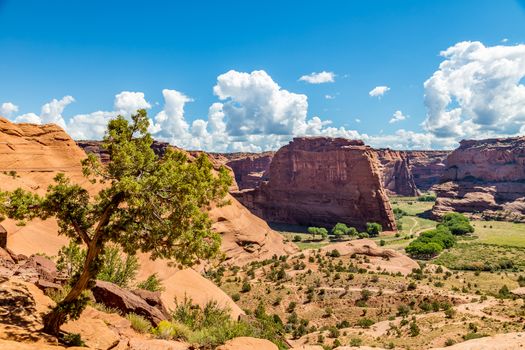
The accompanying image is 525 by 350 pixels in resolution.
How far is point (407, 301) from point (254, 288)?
61.2 ft

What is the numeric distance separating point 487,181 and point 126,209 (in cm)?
17403

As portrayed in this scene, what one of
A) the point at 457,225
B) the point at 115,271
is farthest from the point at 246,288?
the point at 457,225

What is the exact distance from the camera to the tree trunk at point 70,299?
1175 centimetres

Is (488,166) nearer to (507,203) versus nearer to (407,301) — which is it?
(507,203)

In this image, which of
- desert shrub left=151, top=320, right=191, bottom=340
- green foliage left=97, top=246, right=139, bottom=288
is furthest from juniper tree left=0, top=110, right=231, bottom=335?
green foliage left=97, top=246, right=139, bottom=288

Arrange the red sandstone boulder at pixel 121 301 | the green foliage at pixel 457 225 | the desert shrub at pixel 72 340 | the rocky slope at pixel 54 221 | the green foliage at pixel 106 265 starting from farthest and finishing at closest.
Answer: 1. the green foliage at pixel 457 225
2. the rocky slope at pixel 54 221
3. the green foliage at pixel 106 265
4. the red sandstone boulder at pixel 121 301
5. the desert shrub at pixel 72 340

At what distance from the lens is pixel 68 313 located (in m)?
11.9

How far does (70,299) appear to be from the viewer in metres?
12.0

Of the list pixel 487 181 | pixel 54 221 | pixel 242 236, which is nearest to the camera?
pixel 54 221

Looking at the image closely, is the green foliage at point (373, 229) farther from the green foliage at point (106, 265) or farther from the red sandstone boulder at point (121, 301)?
the red sandstone boulder at point (121, 301)

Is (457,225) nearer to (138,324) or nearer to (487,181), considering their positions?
(487,181)

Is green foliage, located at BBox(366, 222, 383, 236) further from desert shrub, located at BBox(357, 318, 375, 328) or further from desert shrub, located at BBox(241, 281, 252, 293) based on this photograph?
desert shrub, located at BBox(357, 318, 375, 328)

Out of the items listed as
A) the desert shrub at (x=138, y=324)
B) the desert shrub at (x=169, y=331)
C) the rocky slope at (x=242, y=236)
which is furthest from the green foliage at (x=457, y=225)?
the desert shrub at (x=138, y=324)

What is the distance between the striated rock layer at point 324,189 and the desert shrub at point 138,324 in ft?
338
